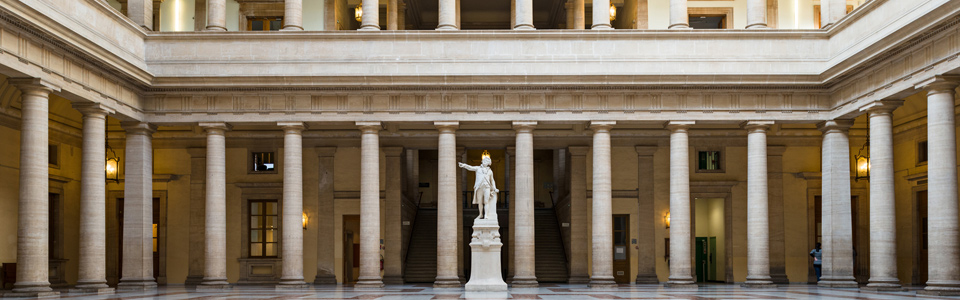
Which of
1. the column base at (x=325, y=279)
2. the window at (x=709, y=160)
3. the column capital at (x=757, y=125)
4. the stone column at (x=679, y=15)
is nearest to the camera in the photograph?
the column capital at (x=757, y=125)

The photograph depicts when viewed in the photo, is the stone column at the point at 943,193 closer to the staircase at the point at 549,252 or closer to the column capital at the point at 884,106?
the column capital at the point at 884,106

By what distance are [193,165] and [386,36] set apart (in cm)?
944

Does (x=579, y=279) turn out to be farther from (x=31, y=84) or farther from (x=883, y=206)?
(x=31, y=84)

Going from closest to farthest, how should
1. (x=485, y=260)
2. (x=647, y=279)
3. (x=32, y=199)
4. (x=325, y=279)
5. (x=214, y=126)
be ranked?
(x=32, y=199) → (x=485, y=260) → (x=214, y=126) → (x=647, y=279) → (x=325, y=279)

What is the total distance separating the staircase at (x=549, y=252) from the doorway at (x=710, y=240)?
214 inches

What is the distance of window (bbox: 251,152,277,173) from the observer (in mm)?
33688

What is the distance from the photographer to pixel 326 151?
109 ft

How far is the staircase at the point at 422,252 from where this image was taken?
111 ft

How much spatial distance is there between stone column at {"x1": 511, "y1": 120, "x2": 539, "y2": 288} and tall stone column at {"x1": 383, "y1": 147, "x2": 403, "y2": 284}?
595 centimetres

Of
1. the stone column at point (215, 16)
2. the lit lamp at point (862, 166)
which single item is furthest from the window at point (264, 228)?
the lit lamp at point (862, 166)

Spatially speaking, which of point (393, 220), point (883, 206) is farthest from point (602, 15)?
point (393, 220)

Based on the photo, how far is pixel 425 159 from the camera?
1758 inches

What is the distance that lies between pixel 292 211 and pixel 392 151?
567 centimetres

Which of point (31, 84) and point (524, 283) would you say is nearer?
point (31, 84)
